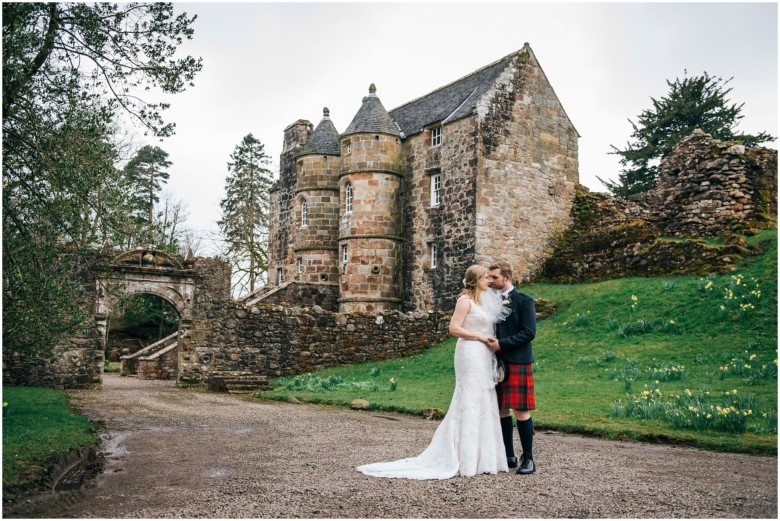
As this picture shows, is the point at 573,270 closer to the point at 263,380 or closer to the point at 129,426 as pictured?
the point at 263,380

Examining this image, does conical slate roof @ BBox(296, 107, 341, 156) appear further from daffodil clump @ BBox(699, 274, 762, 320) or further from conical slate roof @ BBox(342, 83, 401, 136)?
daffodil clump @ BBox(699, 274, 762, 320)

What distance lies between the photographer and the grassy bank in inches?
250

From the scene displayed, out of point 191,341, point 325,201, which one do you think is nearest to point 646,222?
point 325,201

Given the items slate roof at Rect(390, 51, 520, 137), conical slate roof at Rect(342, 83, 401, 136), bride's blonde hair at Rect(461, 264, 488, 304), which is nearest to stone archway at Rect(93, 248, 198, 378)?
conical slate roof at Rect(342, 83, 401, 136)

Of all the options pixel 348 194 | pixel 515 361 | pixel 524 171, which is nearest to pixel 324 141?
pixel 348 194

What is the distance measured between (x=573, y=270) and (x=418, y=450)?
1973 centimetres

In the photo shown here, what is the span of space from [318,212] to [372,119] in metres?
4.93

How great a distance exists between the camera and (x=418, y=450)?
8.40m

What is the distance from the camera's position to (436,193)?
27.9 meters

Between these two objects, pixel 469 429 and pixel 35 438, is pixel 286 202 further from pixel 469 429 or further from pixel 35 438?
pixel 469 429

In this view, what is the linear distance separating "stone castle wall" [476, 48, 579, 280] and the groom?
1828 centimetres

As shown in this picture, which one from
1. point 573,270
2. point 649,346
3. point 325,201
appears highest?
point 325,201

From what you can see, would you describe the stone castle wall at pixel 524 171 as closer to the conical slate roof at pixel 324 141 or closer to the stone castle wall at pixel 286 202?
the conical slate roof at pixel 324 141

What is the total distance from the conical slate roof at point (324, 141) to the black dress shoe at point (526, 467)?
25.6 meters
